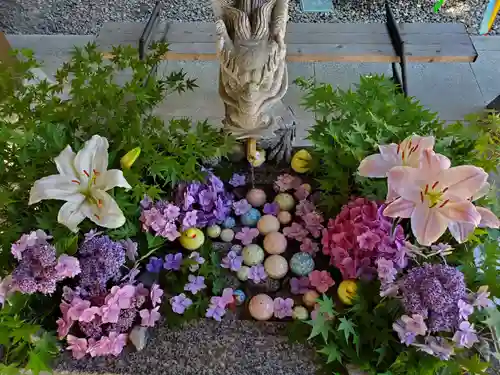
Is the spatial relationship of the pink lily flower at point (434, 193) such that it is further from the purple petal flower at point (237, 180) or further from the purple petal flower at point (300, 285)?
the purple petal flower at point (237, 180)

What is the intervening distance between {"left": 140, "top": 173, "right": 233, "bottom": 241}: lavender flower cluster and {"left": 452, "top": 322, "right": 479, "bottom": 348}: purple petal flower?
0.70 m

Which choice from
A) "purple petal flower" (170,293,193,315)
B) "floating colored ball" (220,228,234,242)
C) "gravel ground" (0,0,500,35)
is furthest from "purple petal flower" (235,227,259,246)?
"gravel ground" (0,0,500,35)

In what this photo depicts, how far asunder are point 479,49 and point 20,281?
8.70 ft

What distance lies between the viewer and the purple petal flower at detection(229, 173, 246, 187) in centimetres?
156

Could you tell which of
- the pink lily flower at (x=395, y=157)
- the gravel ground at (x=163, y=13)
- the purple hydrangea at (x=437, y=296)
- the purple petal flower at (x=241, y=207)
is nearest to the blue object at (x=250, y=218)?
the purple petal flower at (x=241, y=207)

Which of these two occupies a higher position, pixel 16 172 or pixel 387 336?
Result: pixel 16 172

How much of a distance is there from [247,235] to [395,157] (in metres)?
0.51

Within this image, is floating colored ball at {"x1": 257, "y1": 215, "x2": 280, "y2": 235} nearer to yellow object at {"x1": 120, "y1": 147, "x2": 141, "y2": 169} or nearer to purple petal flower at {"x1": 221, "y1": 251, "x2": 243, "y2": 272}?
purple petal flower at {"x1": 221, "y1": 251, "x2": 243, "y2": 272}

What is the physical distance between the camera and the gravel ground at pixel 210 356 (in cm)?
122

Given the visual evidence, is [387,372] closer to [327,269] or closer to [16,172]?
[327,269]

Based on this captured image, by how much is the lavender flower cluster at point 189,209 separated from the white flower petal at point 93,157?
20 cm

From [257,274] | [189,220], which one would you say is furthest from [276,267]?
[189,220]

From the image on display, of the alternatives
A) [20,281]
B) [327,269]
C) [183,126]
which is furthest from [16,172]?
[327,269]

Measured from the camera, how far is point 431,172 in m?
1.05
